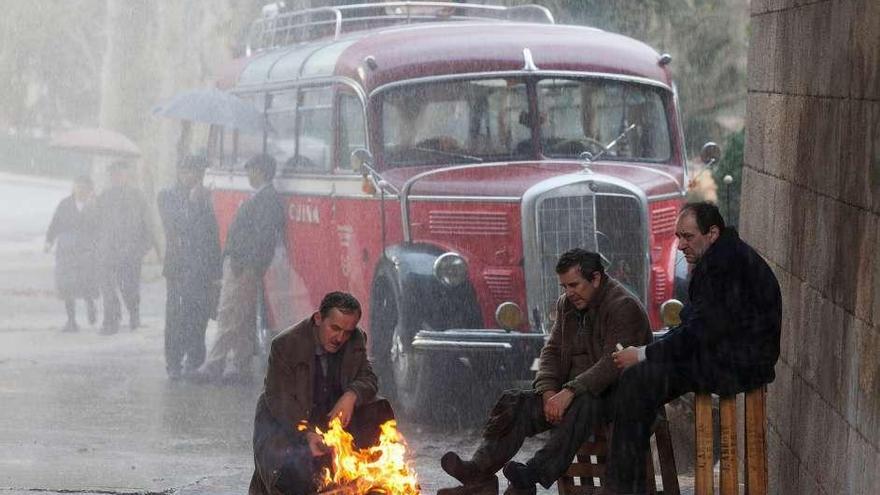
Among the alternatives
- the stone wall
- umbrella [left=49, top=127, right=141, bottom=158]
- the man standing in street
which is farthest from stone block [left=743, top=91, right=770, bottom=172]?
umbrella [left=49, top=127, right=141, bottom=158]

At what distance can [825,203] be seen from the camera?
7.45 metres

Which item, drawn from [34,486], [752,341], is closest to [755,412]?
[752,341]

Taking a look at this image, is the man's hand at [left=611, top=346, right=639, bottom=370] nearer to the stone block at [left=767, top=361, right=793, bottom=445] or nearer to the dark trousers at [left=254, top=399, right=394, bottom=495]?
the stone block at [left=767, top=361, right=793, bottom=445]

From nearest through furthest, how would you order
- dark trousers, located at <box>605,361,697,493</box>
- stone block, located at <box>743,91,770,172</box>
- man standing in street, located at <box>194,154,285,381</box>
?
1. dark trousers, located at <box>605,361,697,493</box>
2. stone block, located at <box>743,91,770,172</box>
3. man standing in street, located at <box>194,154,285,381</box>

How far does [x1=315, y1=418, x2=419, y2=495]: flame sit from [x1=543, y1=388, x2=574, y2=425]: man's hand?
0.75 meters

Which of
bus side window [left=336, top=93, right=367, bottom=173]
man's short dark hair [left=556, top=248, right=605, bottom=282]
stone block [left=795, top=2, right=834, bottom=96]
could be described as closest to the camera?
stone block [left=795, top=2, right=834, bottom=96]

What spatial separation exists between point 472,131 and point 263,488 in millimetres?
5797

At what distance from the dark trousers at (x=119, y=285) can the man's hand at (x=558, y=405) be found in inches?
431

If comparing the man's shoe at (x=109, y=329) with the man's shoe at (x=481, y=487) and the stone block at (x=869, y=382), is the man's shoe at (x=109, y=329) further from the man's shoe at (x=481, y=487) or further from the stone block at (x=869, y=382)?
the stone block at (x=869, y=382)

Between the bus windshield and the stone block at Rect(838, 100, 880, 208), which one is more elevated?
the stone block at Rect(838, 100, 880, 208)

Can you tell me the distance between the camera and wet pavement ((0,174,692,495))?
408 inches

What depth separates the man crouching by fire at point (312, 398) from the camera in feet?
25.7

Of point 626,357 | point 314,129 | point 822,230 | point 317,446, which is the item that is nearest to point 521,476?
point 626,357

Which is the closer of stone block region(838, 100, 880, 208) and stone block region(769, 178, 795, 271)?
stone block region(838, 100, 880, 208)
